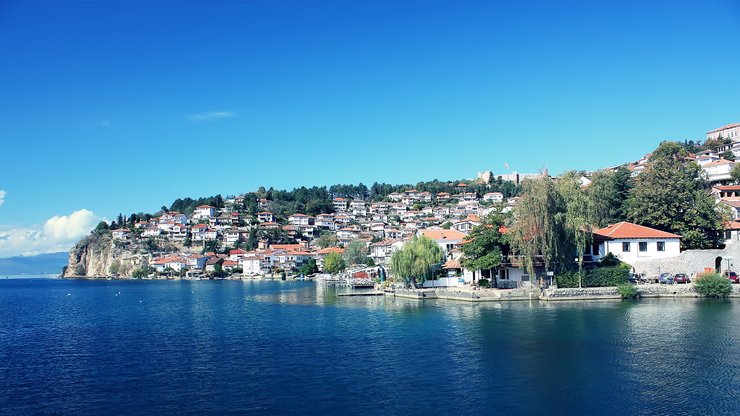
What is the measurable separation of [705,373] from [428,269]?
33.2 meters

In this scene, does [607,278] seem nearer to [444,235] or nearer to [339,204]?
[444,235]

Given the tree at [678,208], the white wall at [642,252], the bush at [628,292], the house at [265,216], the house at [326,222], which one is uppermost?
the house at [265,216]

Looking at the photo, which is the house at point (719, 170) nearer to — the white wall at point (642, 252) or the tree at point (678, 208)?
the tree at point (678, 208)

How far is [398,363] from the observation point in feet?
77.0

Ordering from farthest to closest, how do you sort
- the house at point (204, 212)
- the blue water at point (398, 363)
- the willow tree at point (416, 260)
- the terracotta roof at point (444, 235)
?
the house at point (204, 212) < the terracotta roof at point (444, 235) < the willow tree at point (416, 260) < the blue water at point (398, 363)

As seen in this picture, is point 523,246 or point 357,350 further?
point 523,246

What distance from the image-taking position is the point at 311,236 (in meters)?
160

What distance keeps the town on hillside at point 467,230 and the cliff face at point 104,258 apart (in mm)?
822

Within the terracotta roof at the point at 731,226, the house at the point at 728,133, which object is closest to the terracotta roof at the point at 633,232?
the terracotta roof at the point at 731,226

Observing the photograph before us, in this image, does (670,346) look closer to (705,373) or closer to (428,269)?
(705,373)

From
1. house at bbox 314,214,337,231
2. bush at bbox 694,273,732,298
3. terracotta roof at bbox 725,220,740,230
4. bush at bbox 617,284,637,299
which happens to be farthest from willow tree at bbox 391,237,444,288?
house at bbox 314,214,337,231

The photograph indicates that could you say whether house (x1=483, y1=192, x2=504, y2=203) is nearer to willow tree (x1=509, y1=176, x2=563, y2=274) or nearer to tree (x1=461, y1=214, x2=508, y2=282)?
→ tree (x1=461, y1=214, x2=508, y2=282)

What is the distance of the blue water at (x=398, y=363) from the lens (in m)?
18.3

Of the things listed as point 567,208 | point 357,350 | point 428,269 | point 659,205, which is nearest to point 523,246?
point 567,208
